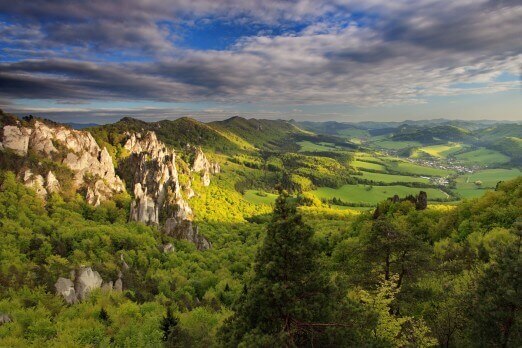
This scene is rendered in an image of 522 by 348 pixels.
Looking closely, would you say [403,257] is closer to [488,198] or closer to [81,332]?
[81,332]

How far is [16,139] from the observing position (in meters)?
104

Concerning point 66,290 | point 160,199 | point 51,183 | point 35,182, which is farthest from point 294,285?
point 160,199

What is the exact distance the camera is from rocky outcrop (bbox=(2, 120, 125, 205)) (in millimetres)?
103750

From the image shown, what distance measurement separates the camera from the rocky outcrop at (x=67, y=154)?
340ft

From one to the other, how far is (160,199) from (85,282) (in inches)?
3418

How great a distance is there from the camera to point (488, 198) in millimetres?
72375

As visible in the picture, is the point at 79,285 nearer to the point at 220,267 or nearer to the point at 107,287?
the point at 107,287

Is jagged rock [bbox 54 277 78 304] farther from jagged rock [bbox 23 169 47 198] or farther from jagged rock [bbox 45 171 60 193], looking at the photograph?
jagged rock [bbox 45 171 60 193]

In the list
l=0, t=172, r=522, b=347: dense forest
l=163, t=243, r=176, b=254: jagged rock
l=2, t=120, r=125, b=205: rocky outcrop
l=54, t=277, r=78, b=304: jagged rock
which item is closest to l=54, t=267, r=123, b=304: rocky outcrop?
l=54, t=277, r=78, b=304: jagged rock

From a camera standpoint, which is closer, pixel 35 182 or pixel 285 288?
pixel 285 288

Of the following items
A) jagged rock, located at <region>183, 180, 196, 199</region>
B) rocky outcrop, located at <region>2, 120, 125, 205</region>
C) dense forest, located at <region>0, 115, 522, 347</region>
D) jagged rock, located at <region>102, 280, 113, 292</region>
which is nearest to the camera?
dense forest, located at <region>0, 115, 522, 347</region>

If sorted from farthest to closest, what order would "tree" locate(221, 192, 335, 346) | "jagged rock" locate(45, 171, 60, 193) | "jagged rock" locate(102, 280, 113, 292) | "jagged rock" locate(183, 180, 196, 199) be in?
"jagged rock" locate(183, 180, 196, 199), "jagged rock" locate(45, 171, 60, 193), "jagged rock" locate(102, 280, 113, 292), "tree" locate(221, 192, 335, 346)

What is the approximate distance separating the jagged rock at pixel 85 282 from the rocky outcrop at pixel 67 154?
200 ft

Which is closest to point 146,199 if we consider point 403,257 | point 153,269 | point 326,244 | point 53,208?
point 53,208
